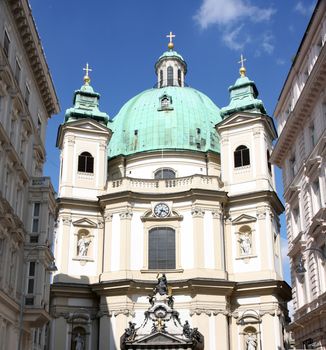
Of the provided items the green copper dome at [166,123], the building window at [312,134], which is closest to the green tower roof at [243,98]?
the green copper dome at [166,123]

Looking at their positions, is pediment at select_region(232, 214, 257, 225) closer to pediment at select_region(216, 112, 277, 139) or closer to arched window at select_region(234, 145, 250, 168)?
arched window at select_region(234, 145, 250, 168)

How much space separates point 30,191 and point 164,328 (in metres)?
11.1

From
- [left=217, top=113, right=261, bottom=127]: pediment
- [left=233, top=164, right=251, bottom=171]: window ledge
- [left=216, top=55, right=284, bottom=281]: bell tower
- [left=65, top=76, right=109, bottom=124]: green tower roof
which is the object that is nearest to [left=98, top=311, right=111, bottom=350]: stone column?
[left=216, top=55, right=284, bottom=281]: bell tower

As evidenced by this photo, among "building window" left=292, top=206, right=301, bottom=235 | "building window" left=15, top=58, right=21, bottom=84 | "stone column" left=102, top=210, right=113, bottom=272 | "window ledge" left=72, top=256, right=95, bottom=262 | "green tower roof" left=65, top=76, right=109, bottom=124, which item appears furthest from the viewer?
"green tower roof" left=65, top=76, right=109, bottom=124

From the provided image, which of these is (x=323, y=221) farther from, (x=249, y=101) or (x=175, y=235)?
(x=249, y=101)

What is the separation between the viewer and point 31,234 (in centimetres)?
3186

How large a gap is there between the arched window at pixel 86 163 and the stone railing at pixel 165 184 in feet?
8.09

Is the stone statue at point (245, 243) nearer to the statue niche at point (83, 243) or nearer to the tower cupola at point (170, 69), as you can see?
the statue niche at point (83, 243)

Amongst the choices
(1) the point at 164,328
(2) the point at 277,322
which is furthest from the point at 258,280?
(1) the point at 164,328

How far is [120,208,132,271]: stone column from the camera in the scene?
46944 mm

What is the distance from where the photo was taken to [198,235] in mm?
47438

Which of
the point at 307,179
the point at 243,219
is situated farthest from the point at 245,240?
the point at 307,179

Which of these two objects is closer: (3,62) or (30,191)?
(3,62)

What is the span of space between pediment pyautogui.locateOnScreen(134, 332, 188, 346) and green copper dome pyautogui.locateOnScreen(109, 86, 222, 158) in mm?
23062
